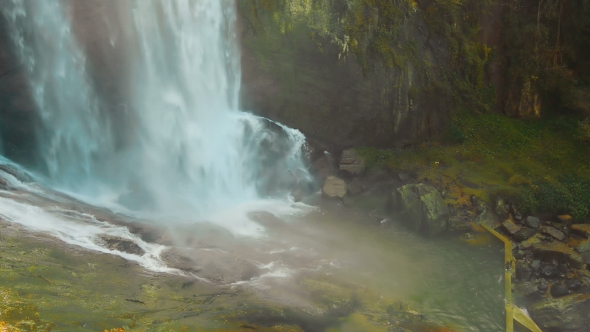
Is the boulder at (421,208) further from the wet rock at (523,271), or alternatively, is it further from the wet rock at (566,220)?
the wet rock at (566,220)

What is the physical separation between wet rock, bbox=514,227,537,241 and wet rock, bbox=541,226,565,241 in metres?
0.33

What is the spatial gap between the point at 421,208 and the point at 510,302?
468 centimetres

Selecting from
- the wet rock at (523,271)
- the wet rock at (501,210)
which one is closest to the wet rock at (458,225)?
the wet rock at (501,210)

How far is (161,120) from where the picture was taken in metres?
17.2

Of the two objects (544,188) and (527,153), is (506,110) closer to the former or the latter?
(527,153)

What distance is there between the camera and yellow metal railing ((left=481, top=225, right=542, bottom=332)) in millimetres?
11312

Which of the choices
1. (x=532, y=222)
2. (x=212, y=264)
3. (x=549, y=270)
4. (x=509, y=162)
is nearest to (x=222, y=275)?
(x=212, y=264)

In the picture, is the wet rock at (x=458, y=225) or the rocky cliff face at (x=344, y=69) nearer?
the wet rock at (x=458, y=225)

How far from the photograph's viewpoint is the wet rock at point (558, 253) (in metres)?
14.1

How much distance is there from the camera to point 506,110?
22156mm

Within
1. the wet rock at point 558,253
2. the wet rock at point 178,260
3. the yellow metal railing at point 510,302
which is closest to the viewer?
the yellow metal railing at point 510,302

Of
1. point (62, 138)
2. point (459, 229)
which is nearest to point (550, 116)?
point (459, 229)

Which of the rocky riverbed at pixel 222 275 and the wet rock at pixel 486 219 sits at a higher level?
the wet rock at pixel 486 219

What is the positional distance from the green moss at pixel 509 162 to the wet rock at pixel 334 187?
1649 mm
